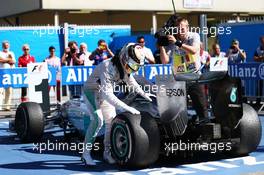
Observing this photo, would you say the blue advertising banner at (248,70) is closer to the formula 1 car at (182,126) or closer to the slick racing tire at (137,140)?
the formula 1 car at (182,126)

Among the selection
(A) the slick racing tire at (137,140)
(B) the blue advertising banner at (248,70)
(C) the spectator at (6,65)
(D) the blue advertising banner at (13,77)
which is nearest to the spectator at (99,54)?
(D) the blue advertising banner at (13,77)

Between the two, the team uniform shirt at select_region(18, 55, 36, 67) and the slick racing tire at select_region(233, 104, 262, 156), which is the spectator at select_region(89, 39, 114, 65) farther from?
the slick racing tire at select_region(233, 104, 262, 156)

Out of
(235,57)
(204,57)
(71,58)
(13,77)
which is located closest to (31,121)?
(13,77)

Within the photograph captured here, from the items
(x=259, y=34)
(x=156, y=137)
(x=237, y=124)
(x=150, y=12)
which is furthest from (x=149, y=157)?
(x=150, y=12)

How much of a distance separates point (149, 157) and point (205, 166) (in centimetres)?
80

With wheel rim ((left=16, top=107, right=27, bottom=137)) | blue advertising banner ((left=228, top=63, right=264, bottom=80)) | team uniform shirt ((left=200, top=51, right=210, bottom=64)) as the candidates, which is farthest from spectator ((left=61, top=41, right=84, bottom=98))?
wheel rim ((left=16, top=107, right=27, bottom=137))

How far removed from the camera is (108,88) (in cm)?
708

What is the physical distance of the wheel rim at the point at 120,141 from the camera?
22.7 feet

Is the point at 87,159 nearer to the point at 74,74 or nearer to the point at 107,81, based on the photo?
the point at 107,81

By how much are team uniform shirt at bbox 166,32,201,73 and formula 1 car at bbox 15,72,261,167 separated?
347 mm

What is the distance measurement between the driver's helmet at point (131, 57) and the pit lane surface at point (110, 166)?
4.27ft

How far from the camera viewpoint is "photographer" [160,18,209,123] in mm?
7094

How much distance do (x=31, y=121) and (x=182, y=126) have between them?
297 centimetres

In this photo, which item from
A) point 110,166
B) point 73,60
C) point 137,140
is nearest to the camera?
point 137,140
